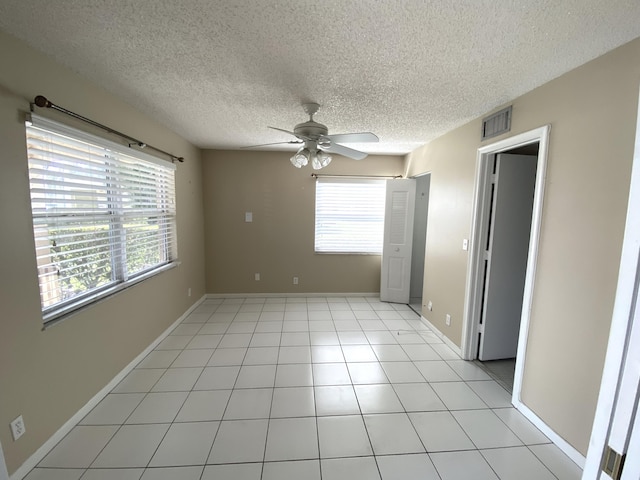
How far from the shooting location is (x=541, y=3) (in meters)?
1.15

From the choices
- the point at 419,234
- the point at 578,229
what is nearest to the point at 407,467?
the point at 578,229

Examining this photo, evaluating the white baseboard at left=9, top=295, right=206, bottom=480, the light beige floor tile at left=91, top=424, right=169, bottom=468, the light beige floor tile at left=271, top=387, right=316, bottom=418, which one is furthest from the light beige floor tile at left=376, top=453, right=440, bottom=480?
the white baseboard at left=9, top=295, right=206, bottom=480

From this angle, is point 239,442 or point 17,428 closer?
point 17,428

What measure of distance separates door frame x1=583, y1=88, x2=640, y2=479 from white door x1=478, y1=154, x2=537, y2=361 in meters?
2.11

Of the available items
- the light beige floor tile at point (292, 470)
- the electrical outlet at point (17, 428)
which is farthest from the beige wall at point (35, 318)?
the light beige floor tile at point (292, 470)

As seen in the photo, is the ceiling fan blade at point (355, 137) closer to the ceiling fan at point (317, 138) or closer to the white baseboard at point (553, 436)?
the ceiling fan at point (317, 138)

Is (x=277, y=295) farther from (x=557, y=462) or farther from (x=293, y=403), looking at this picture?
(x=557, y=462)

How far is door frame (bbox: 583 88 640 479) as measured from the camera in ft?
1.96

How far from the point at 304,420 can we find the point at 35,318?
178cm

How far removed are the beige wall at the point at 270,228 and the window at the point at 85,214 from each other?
148 centimetres

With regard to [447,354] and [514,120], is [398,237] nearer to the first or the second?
[447,354]

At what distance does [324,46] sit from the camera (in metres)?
1.49

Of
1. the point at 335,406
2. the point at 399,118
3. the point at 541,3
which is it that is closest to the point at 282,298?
the point at 335,406

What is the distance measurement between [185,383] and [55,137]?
6.72 feet
